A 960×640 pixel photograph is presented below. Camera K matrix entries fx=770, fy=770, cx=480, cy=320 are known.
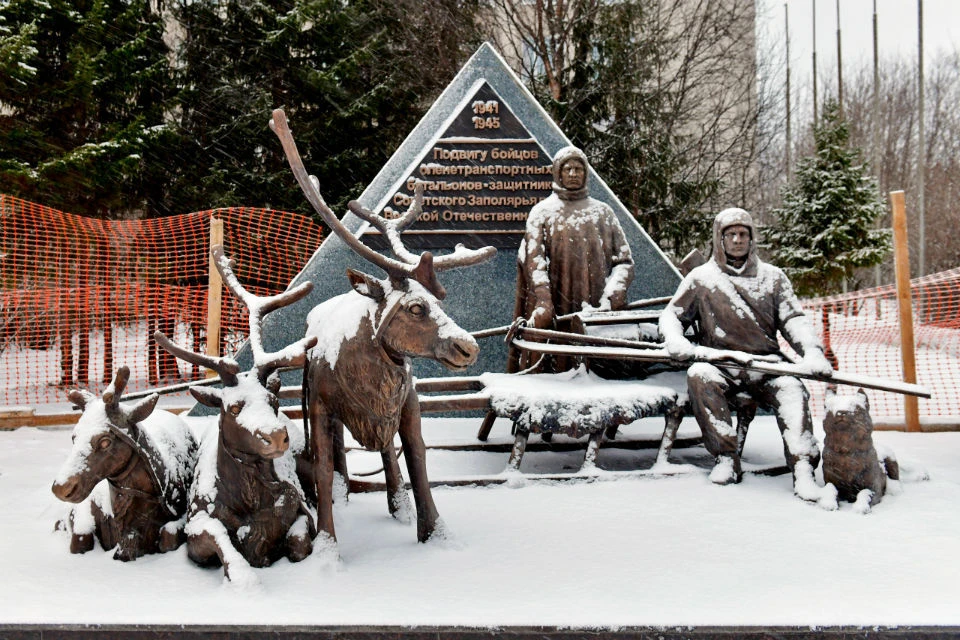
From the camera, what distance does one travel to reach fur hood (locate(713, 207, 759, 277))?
4.98 m

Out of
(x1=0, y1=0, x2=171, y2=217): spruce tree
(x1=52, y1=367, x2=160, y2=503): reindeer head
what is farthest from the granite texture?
(x1=0, y1=0, x2=171, y2=217): spruce tree

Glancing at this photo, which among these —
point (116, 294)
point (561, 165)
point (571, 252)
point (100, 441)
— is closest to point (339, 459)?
point (100, 441)

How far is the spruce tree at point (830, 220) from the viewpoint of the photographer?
13.2m

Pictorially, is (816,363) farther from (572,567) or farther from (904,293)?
(904,293)

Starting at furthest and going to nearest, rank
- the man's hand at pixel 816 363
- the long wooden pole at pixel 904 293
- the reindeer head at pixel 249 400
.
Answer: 1. the long wooden pole at pixel 904 293
2. the man's hand at pixel 816 363
3. the reindeer head at pixel 249 400

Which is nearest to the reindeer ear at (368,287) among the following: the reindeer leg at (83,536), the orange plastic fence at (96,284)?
the reindeer leg at (83,536)

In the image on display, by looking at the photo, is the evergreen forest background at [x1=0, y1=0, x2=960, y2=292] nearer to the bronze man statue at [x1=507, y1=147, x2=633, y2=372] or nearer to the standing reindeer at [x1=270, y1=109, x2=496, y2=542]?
the bronze man statue at [x1=507, y1=147, x2=633, y2=372]

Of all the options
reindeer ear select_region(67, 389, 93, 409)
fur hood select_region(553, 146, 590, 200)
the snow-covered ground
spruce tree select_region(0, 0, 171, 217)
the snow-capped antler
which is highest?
spruce tree select_region(0, 0, 171, 217)

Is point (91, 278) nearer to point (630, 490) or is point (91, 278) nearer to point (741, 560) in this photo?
point (630, 490)

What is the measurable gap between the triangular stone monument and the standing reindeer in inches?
149

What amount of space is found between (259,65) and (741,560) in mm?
13693

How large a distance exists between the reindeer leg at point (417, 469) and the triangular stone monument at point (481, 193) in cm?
372

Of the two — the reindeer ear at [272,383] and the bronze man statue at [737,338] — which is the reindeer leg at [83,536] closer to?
the reindeer ear at [272,383]

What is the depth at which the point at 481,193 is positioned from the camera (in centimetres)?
747
